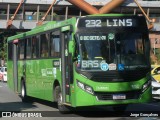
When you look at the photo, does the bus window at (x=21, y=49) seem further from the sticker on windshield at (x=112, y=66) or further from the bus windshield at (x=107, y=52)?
the sticker on windshield at (x=112, y=66)

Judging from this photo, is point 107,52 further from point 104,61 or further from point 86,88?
point 86,88

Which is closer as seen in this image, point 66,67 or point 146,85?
point 146,85

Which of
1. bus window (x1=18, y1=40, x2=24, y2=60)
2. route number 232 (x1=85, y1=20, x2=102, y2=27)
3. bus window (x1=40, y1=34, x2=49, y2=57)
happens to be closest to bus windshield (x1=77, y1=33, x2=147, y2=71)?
route number 232 (x1=85, y1=20, x2=102, y2=27)

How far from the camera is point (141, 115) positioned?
1355 cm

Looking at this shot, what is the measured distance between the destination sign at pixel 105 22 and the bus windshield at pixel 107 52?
0.29 metres

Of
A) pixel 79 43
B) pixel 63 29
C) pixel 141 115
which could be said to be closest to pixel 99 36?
pixel 79 43

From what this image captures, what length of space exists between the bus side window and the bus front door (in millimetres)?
481

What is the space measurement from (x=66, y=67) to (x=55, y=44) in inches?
58.7

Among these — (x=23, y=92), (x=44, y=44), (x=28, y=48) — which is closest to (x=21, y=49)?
(x=28, y=48)

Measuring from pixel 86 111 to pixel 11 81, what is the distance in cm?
878

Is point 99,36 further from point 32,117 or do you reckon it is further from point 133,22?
point 32,117

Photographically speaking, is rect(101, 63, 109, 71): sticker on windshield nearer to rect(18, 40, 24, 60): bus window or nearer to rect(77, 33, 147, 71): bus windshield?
rect(77, 33, 147, 71): bus windshield

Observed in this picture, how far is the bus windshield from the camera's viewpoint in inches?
509

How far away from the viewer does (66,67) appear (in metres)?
14.0
